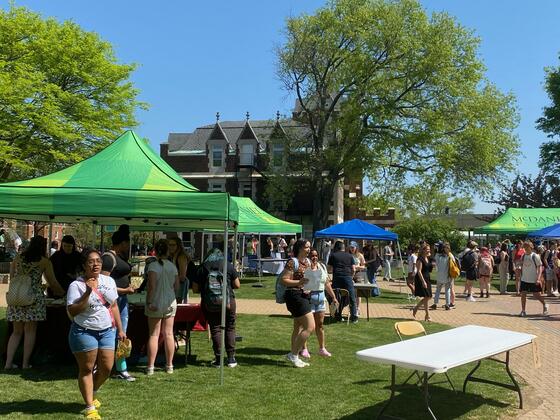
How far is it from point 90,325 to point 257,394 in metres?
2.25

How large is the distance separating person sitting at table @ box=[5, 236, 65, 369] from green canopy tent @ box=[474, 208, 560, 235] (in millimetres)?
21377

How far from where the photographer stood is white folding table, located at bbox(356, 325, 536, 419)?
15.8 ft

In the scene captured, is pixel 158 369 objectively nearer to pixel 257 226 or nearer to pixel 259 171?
pixel 257 226

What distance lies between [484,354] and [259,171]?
41.2 m

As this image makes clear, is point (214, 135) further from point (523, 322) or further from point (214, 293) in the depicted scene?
point (214, 293)

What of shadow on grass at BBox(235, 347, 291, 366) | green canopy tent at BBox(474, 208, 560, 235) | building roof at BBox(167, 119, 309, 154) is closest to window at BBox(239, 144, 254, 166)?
building roof at BBox(167, 119, 309, 154)

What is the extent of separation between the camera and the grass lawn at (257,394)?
5738 mm

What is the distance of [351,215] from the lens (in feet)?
170

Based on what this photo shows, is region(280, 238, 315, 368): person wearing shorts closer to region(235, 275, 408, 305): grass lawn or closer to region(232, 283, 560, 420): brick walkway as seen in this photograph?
region(232, 283, 560, 420): brick walkway

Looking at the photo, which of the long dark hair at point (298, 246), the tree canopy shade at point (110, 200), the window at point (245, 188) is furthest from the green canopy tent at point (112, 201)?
the window at point (245, 188)

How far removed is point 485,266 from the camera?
60.4 feet

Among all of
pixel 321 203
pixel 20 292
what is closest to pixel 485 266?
pixel 20 292

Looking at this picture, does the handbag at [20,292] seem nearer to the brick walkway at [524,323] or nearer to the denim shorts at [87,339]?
the denim shorts at [87,339]

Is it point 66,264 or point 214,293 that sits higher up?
point 66,264
